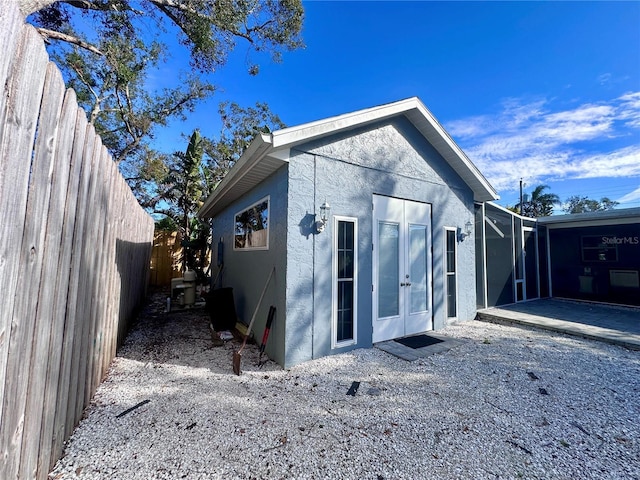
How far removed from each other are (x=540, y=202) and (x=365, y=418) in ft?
103

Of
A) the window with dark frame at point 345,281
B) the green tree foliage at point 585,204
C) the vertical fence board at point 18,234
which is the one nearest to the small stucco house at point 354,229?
the window with dark frame at point 345,281

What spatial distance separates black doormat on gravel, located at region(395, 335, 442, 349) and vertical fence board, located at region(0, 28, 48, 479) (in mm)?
4946

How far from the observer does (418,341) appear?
5156 mm

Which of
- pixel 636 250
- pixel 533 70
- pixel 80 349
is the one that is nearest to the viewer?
pixel 80 349

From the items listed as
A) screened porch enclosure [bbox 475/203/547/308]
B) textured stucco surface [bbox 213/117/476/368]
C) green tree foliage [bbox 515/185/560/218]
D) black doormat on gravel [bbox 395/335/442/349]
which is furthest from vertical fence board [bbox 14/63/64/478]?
green tree foliage [bbox 515/185/560/218]

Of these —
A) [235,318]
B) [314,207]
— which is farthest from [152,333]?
[314,207]

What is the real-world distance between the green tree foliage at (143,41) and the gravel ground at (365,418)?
8.18 meters

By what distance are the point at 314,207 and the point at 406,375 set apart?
2.89 meters

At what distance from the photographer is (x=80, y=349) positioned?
251cm

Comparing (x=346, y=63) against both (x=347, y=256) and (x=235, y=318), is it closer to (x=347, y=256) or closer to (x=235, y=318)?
(x=347, y=256)

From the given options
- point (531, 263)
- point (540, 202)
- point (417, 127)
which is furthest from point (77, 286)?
point (540, 202)

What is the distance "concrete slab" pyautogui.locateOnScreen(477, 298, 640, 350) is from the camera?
5422 millimetres

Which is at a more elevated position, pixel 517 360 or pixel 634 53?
pixel 634 53

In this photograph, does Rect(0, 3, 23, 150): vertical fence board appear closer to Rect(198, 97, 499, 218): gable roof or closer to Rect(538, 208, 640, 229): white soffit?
Rect(198, 97, 499, 218): gable roof
